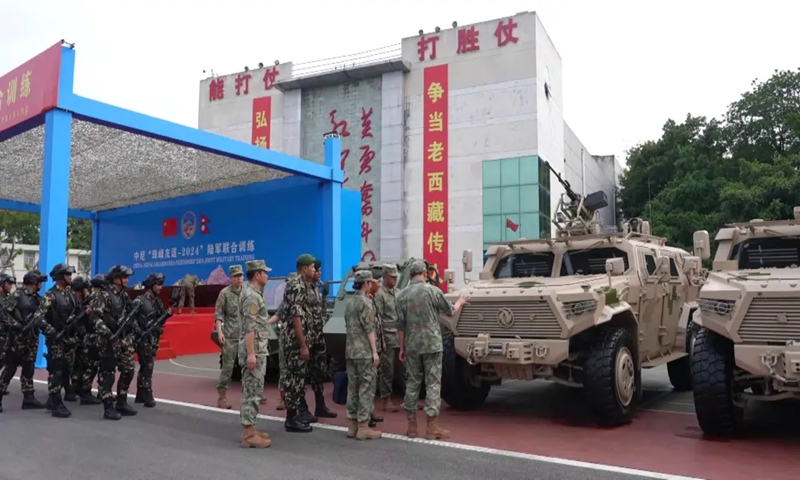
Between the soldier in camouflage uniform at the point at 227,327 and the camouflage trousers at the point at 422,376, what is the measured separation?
2.58m

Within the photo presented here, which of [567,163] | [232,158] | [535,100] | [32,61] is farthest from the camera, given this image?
[567,163]

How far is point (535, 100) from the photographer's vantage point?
72.9ft

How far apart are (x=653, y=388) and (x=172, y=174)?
46.9 ft

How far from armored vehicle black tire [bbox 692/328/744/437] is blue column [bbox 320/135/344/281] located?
1224 centimetres

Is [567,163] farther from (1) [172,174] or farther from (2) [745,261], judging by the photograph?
(2) [745,261]

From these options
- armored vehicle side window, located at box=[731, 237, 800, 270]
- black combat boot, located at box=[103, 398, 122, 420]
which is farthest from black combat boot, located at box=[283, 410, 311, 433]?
armored vehicle side window, located at box=[731, 237, 800, 270]

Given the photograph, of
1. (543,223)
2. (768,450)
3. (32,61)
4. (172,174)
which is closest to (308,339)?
(768,450)

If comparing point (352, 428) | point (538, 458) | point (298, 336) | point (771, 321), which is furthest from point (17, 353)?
point (771, 321)

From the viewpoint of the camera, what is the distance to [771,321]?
5414 mm

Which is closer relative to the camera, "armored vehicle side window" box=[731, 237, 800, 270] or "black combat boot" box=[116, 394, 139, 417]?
"armored vehicle side window" box=[731, 237, 800, 270]

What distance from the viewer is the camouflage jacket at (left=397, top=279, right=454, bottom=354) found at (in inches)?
237

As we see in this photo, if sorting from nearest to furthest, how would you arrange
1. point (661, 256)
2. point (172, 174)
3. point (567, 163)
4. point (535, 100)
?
point (661, 256)
point (172, 174)
point (535, 100)
point (567, 163)

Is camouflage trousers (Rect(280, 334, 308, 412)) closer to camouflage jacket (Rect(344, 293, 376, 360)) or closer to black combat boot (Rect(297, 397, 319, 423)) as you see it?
black combat boot (Rect(297, 397, 319, 423))

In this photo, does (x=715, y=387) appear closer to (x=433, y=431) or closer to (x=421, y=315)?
(x=433, y=431)
